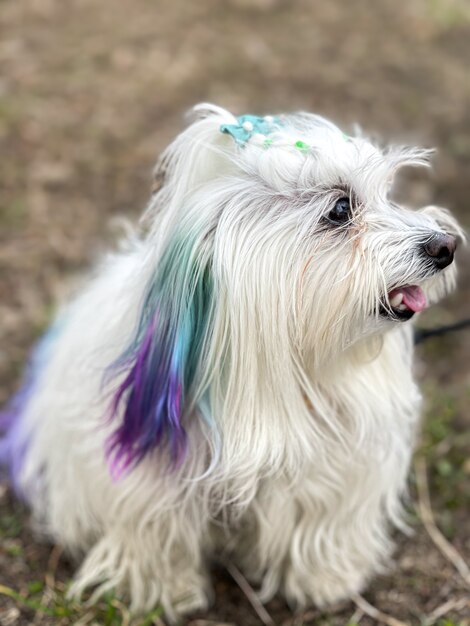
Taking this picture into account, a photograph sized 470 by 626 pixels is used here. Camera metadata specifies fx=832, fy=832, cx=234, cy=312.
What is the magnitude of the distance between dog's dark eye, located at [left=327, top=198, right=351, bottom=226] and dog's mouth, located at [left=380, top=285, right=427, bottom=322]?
Result: 0.50 feet

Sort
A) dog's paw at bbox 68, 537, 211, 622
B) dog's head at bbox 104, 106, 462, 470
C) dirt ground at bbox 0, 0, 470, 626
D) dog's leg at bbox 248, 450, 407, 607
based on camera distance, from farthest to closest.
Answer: dirt ground at bbox 0, 0, 470, 626, dog's paw at bbox 68, 537, 211, 622, dog's leg at bbox 248, 450, 407, 607, dog's head at bbox 104, 106, 462, 470

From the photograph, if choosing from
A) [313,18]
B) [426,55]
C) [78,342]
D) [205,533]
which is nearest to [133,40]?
[313,18]

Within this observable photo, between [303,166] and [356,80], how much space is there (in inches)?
106

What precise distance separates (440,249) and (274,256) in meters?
0.28

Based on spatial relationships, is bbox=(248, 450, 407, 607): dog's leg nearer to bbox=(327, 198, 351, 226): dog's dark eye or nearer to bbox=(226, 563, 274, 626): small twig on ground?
bbox=(226, 563, 274, 626): small twig on ground

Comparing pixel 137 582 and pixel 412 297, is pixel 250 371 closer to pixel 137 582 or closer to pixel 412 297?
pixel 412 297

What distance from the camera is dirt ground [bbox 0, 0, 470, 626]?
6.70 ft

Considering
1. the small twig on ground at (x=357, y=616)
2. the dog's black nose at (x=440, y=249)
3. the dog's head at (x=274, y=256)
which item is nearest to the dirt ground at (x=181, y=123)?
the small twig on ground at (x=357, y=616)

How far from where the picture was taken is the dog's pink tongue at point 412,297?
1459mm

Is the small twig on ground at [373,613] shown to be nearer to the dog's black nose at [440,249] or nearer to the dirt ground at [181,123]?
the dirt ground at [181,123]

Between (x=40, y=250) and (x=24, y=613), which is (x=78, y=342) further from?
(x=40, y=250)

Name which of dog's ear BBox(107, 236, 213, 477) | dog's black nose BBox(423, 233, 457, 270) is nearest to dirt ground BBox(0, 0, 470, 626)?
dog's ear BBox(107, 236, 213, 477)

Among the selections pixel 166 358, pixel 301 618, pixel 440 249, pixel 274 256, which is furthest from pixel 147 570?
pixel 440 249

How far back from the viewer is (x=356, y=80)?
392cm
